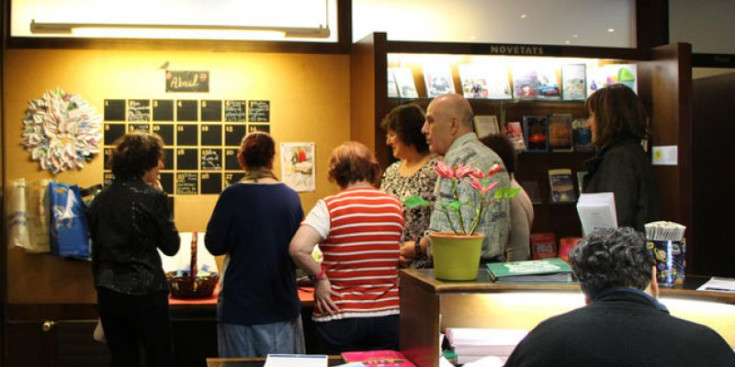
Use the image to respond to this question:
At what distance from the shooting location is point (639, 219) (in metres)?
3.46

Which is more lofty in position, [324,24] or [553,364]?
[324,24]

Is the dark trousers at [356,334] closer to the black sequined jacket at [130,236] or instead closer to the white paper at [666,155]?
the black sequined jacket at [130,236]

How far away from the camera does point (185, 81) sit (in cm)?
502

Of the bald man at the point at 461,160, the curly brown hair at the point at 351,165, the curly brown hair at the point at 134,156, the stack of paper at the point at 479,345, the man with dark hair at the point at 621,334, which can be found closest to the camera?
the man with dark hair at the point at 621,334

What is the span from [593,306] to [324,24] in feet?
12.2

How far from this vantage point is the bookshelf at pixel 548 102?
4672mm

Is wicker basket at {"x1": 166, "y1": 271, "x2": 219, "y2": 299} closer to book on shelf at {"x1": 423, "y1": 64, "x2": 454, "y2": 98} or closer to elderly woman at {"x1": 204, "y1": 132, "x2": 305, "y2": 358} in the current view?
elderly woman at {"x1": 204, "y1": 132, "x2": 305, "y2": 358}

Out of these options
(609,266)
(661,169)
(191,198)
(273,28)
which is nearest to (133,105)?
(191,198)

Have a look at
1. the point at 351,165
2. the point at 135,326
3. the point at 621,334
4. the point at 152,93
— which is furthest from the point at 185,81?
the point at 621,334

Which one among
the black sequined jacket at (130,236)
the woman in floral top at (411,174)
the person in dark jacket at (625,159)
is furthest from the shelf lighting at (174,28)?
the person in dark jacket at (625,159)

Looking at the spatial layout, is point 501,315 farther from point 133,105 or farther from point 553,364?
point 133,105

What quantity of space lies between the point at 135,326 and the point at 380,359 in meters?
1.69

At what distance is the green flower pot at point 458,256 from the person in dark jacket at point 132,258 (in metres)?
1.94

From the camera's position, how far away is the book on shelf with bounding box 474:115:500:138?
5.00m
